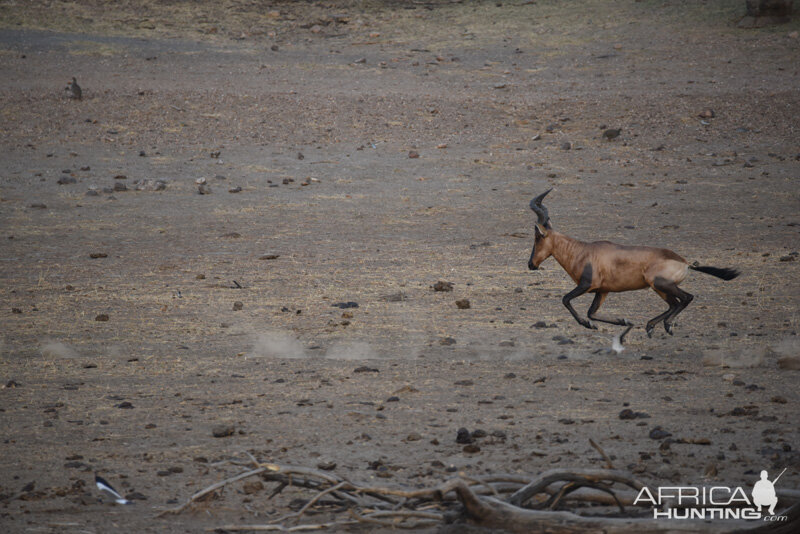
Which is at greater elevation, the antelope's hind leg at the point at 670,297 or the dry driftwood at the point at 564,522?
the dry driftwood at the point at 564,522

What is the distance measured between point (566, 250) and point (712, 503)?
3.92 metres

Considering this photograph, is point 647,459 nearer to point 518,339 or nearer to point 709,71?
point 518,339

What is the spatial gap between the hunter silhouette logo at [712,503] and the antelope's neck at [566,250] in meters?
3.58

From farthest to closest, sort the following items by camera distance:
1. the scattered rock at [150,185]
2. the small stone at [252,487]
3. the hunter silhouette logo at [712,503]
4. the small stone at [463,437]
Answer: the scattered rock at [150,185] < the small stone at [463,437] < the small stone at [252,487] < the hunter silhouette logo at [712,503]

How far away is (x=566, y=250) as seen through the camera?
26.1 feet

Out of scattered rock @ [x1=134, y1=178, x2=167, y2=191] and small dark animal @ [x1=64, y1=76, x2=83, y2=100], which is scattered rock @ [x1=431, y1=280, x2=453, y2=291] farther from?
small dark animal @ [x1=64, y1=76, x2=83, y2=100]

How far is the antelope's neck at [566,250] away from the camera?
7.91 metres

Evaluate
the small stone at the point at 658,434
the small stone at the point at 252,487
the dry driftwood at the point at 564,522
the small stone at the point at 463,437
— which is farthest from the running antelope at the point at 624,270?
the dry driftwood at the point at 564,522

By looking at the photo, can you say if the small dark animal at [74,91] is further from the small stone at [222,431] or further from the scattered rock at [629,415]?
the scattered rock at [629,415]

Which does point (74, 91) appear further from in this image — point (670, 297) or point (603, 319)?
point (670, 297)

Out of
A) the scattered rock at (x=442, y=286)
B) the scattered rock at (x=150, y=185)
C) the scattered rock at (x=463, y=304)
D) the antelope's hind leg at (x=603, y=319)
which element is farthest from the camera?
the scattered rock at (x=150, y=185)

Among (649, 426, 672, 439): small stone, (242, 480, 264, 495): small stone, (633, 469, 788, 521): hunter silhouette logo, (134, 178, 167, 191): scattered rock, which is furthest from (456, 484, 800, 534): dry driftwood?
(134, 178, 167, 191): scattered rock

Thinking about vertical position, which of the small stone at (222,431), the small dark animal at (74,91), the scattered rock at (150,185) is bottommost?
the scattered rock at (150,185)

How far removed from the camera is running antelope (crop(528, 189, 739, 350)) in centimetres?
745
